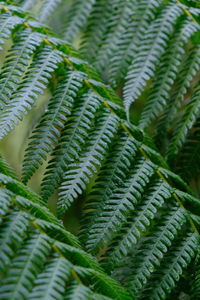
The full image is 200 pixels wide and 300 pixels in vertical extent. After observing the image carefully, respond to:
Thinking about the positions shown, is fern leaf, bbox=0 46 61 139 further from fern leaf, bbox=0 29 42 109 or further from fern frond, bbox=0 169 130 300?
fern frond, bbox=0 169 130 300

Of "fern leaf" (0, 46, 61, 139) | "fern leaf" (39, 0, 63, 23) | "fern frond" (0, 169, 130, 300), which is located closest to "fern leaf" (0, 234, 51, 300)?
"fern frond" (0, 169, 130, 300)

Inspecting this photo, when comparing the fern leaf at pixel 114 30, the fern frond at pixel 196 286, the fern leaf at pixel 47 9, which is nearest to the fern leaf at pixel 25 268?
the fern frond at pixel 196 286

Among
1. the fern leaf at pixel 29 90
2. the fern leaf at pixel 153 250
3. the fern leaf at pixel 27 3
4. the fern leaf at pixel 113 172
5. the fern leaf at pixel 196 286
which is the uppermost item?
the fern leaf at pixel 27 3

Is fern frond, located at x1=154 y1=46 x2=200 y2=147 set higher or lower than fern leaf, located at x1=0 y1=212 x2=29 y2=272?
higher

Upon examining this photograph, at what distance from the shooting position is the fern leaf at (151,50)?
1.46 metres

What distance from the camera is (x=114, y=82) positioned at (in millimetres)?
1574

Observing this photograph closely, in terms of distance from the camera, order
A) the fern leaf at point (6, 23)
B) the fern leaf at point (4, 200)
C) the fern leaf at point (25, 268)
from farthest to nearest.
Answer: the fern leaf at point (6, 23) < the fern leaf at point (4, 200) < the fern leaf at point (25, 268)

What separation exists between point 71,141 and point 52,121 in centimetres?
9

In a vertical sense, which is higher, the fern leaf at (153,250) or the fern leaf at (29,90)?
the fern leaf at (29,90)

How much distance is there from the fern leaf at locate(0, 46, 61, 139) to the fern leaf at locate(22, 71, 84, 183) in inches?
2.4

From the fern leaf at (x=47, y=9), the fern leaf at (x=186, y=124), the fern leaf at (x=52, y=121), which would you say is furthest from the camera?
the fern leaf at (x=47, y=9)

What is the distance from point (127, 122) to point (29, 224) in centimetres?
57

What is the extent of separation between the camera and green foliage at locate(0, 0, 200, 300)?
918mm

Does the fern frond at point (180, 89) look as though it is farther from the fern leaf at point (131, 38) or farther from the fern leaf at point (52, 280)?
the fern leaf at point (52, 280)
